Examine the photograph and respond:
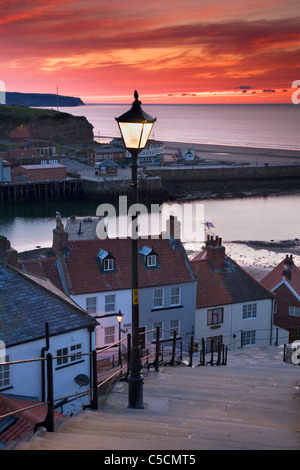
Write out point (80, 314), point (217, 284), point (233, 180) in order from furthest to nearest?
1. point (233, 180)
2. point (217, 284)
3. point (80, 314)

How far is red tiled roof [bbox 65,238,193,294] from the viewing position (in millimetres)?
27359

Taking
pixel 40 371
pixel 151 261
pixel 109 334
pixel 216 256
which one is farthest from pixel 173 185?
pixel 40 371

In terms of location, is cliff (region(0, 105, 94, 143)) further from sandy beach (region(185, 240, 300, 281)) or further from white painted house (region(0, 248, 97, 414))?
white painted house (region(0, 248, 97, 414))

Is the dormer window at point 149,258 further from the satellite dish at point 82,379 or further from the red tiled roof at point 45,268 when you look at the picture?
the satellite dish at point 82,379

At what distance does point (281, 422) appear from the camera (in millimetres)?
8492

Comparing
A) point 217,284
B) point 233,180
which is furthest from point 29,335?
point 233,180

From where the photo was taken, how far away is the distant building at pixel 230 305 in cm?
2980

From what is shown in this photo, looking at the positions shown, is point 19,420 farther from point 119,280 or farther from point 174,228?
point 174,228

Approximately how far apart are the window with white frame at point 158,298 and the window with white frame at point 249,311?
4.86 metres

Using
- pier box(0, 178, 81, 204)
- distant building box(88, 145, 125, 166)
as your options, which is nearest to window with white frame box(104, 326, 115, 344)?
pier box(0, 178, 81, 204)

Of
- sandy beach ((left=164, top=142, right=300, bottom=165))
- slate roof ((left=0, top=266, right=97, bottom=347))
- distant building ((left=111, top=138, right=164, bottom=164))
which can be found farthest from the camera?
sandy beach ((left=164, top=142, right=300, bottom=165))

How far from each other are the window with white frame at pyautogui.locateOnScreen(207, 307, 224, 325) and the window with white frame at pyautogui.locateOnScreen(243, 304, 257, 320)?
1.46m
